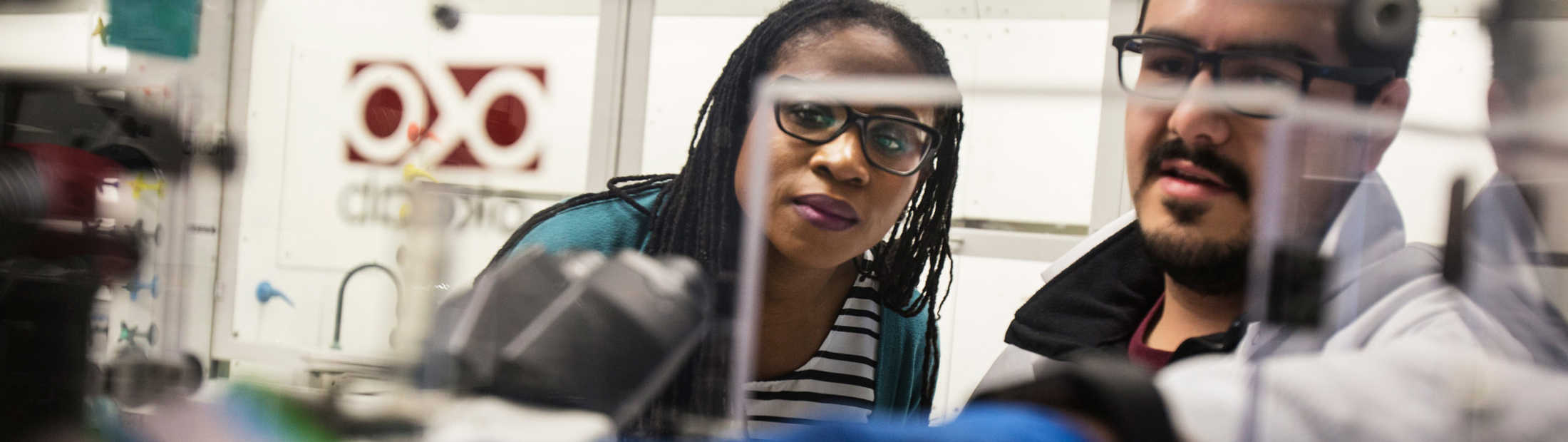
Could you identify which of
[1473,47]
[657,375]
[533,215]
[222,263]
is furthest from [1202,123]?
[222,263]

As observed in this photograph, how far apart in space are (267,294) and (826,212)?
2.09 ft

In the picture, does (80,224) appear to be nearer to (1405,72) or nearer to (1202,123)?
(1202,123)

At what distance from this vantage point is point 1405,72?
0.76m

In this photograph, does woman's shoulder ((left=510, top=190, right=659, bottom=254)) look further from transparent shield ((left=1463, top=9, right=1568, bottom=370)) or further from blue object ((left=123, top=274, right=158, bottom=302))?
transparent shield ((left=1463, top=9, right=1568, bottom=370))

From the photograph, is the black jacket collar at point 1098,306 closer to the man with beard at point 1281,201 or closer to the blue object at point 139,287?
the man with beard at point 1281,201

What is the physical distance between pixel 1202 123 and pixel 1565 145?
30 centimetres

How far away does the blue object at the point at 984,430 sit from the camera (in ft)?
2.21

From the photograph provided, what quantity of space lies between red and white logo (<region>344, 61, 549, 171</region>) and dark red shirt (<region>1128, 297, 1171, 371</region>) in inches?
23.8

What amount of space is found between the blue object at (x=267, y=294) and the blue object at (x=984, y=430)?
625mm

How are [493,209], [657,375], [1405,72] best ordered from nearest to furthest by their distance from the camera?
[1405,72], [657,375], [493,209]

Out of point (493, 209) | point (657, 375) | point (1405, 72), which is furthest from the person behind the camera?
point (493, 209)

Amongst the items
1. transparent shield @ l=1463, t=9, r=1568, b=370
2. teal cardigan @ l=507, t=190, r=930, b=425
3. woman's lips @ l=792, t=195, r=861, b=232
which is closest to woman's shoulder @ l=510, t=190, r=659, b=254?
teal cardigan @ l=507, t=190, r=930, b=425

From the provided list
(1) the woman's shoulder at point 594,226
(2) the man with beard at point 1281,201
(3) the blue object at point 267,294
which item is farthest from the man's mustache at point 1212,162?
(3) the blue object at point 267,294

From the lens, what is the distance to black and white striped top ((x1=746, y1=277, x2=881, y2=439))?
92 centimetres
